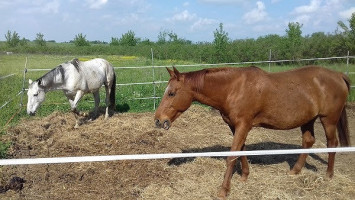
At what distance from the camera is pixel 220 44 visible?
23047mm

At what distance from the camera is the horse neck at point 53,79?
7.56 m

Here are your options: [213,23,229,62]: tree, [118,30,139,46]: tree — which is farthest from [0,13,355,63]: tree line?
[118,30,139,46]: tree

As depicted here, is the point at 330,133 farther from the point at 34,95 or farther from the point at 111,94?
the point at 111,94

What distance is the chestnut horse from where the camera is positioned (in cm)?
411

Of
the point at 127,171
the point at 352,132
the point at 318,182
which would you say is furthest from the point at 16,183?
the point at 352,132

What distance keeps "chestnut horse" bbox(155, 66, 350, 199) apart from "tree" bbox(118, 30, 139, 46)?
42985mm

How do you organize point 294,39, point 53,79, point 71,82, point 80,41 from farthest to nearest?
point 80,41
point 294,39
point 71,82
point 53,79

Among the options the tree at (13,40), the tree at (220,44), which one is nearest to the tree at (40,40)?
the tree at (13,40)

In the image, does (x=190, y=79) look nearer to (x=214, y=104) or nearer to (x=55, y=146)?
(x=214, y=104)

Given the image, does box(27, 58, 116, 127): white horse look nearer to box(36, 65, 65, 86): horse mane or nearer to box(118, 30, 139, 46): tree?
box(36, 65, 65, 86): horse mane

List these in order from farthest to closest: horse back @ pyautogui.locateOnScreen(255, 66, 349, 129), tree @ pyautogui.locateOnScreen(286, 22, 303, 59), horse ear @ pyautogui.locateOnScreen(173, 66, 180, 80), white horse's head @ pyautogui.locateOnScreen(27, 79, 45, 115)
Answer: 1. tree @ pyautogui.locateOnScreen(286, 22, 303, 59)
2. white horse's head @ pyautogui.locateOnScreen(27, 79, 45, 115)
3. horse back @ pyautogui.locateOnScreen(255, 66, 349, 129)
4. horse ear @ pyautogui.locateOnScreen(173, 66, 180, 80)

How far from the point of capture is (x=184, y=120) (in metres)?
8.20

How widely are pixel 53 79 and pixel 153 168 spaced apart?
12.8 ft

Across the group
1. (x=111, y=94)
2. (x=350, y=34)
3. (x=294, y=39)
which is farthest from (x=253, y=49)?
(x=111, y=94)
